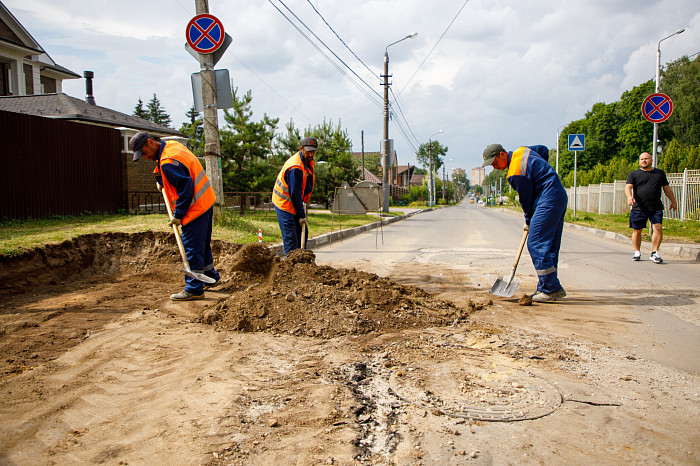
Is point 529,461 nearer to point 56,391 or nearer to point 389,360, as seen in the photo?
point 389,360

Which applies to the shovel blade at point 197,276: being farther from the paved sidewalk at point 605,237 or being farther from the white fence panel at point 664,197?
the white fence panel at point 664,197

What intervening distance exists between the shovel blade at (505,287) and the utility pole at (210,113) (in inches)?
236

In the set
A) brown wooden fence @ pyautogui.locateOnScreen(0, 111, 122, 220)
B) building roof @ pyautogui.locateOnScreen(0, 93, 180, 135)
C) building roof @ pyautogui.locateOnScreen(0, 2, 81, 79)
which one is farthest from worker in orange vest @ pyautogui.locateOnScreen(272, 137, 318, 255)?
building roof @ pyautogui.locateOnScreen(0, 2, 81, 79)

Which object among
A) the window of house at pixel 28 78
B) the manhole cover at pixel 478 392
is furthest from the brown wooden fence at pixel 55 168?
the window of house at pixel 28 78

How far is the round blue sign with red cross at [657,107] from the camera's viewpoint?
35.4ft

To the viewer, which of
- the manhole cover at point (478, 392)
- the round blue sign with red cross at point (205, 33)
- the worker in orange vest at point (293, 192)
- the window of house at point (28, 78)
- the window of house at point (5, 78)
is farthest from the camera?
the window of house at point (28, 78)

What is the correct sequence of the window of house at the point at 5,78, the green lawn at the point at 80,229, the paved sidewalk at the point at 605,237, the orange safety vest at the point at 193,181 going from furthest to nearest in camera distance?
the window of house at the point at 5,78 < the paved sidewalk at the point at 605,237 < the green lawn at the point at 80,229 < the orange safety vest at the point at 193,181

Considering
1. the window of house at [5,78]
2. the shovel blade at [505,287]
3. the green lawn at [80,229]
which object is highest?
the window of house at [5,78]

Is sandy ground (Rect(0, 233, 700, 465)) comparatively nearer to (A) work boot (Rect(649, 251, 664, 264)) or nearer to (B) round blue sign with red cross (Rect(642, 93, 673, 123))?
(A) work boot (Rect(649, 251, 664, 264))

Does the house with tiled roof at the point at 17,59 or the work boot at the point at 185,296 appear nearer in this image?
the work boot at the point at 185,296

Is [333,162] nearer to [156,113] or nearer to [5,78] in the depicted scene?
[5,78]

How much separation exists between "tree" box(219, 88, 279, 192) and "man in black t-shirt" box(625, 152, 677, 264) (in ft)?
36.8

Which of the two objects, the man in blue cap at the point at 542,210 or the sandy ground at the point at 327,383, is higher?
the man in blue cap at the point at 542,210

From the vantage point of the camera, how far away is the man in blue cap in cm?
501
